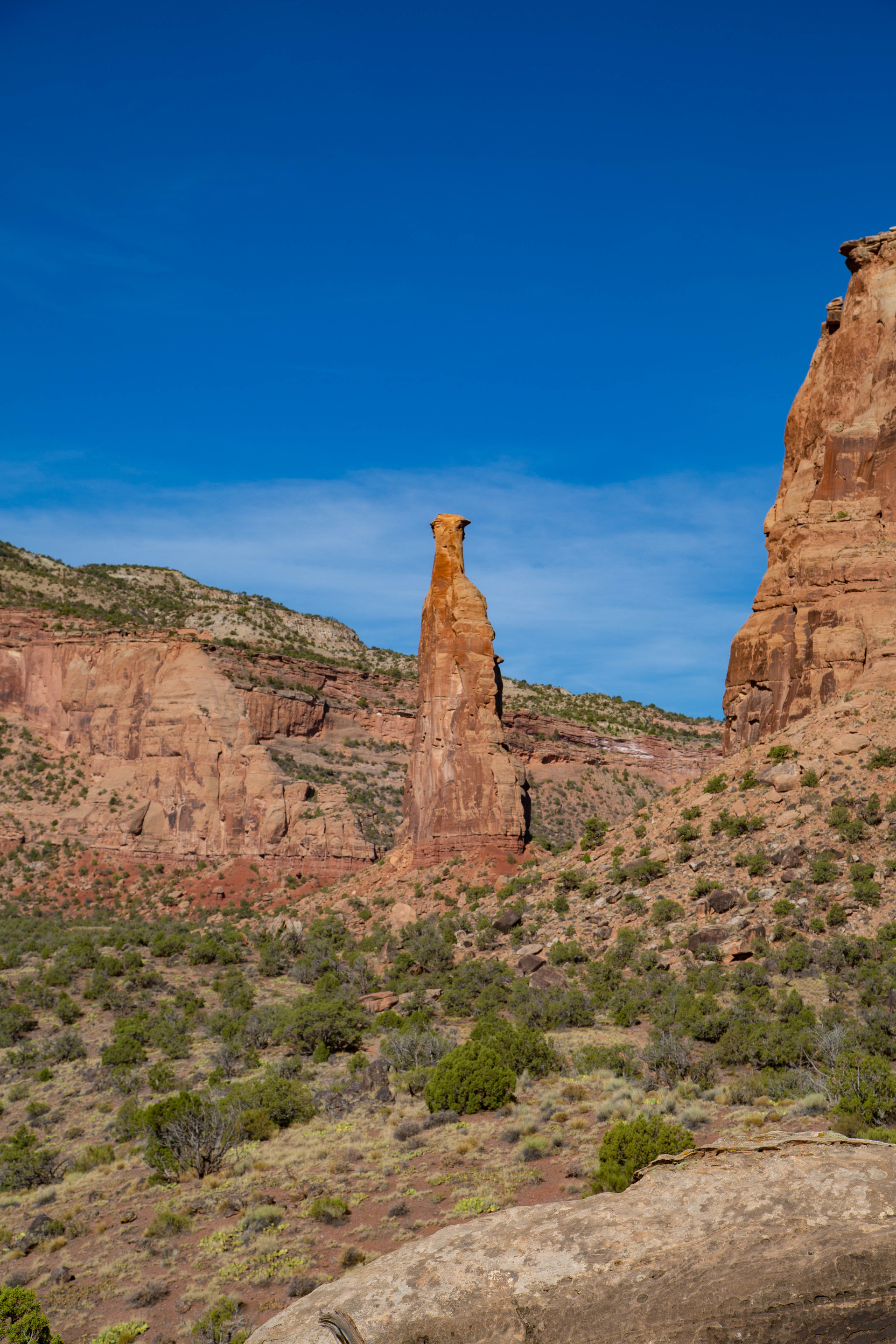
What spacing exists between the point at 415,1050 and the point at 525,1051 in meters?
4.01

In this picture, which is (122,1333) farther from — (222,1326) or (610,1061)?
(610,1061)

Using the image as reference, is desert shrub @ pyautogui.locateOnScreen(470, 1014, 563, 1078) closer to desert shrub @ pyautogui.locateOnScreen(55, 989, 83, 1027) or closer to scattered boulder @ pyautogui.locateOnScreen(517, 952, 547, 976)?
scattered boulder @ pyautogui.locateOnScreen(517, 952, 547, 976)

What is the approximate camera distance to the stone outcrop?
44531mm

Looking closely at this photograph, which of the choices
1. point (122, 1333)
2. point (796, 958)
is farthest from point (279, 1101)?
point (796, 958)

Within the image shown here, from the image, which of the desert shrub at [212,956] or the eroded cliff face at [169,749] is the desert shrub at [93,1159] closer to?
the desert shrub at [212,956]

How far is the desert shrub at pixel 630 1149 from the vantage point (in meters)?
11.6

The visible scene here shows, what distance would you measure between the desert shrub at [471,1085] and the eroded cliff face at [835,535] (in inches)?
725

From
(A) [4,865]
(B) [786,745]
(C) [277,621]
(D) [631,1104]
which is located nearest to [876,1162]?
(D) [631,1104]

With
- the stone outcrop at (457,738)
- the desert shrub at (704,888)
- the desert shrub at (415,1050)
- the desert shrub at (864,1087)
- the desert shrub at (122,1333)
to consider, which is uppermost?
the stone outcrop at (457,738)

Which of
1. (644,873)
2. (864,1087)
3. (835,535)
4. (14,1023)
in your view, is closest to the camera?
(864,1087)

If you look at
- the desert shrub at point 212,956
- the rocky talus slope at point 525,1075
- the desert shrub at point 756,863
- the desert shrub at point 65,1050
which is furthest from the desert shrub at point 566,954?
the desert shrub at point 212,956

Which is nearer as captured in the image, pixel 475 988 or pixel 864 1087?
pixel 864 1087

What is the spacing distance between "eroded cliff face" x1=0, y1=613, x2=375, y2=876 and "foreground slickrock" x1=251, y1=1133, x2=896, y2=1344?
52565mm

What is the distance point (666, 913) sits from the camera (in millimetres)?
26875
